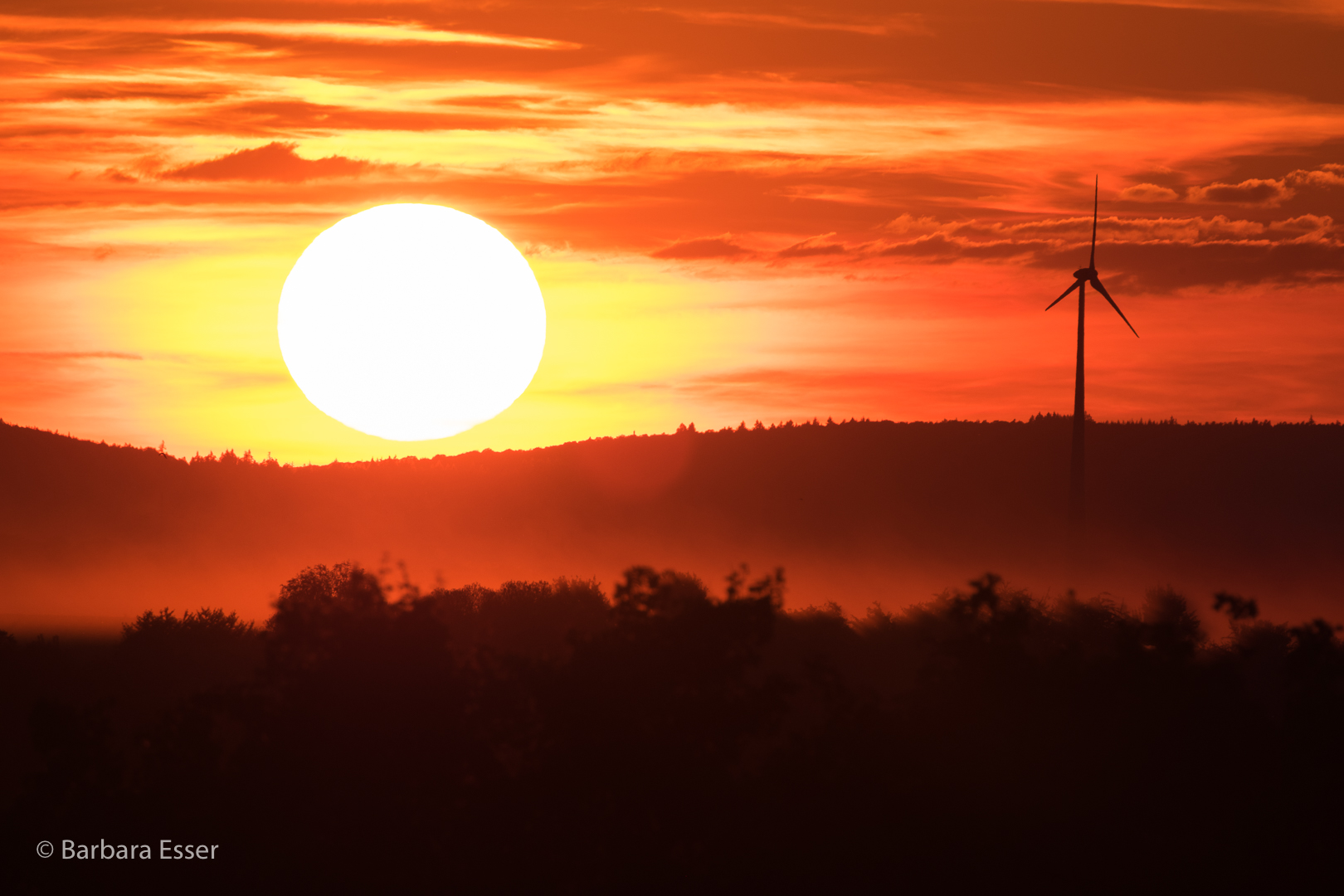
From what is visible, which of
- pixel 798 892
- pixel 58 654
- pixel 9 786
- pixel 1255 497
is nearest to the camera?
pixel 798 892

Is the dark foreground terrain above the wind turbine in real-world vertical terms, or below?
below

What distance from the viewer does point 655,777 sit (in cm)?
3500

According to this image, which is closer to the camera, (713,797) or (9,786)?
(713,797)

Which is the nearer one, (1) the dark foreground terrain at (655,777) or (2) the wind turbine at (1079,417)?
(1) the dark foreground terrain at (655,777)

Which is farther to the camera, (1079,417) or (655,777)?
(1079,417)

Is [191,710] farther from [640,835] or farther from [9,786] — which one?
[9,786]

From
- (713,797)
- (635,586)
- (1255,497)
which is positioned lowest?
(713,797)

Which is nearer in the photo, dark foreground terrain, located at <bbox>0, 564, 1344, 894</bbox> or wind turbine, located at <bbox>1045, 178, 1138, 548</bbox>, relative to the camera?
dark foreground terrain, located at <bbox>0, 564, 1344, 894</bbox>

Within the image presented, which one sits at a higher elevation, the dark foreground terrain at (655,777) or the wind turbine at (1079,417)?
the wind turbine at (1079,417)

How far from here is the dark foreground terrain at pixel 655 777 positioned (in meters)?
34.0

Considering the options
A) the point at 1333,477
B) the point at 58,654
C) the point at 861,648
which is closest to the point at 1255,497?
the point at 1333,477

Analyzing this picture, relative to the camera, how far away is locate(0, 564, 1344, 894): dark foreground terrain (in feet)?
112

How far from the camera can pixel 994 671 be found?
40000 millimetres

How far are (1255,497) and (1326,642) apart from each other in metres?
165
